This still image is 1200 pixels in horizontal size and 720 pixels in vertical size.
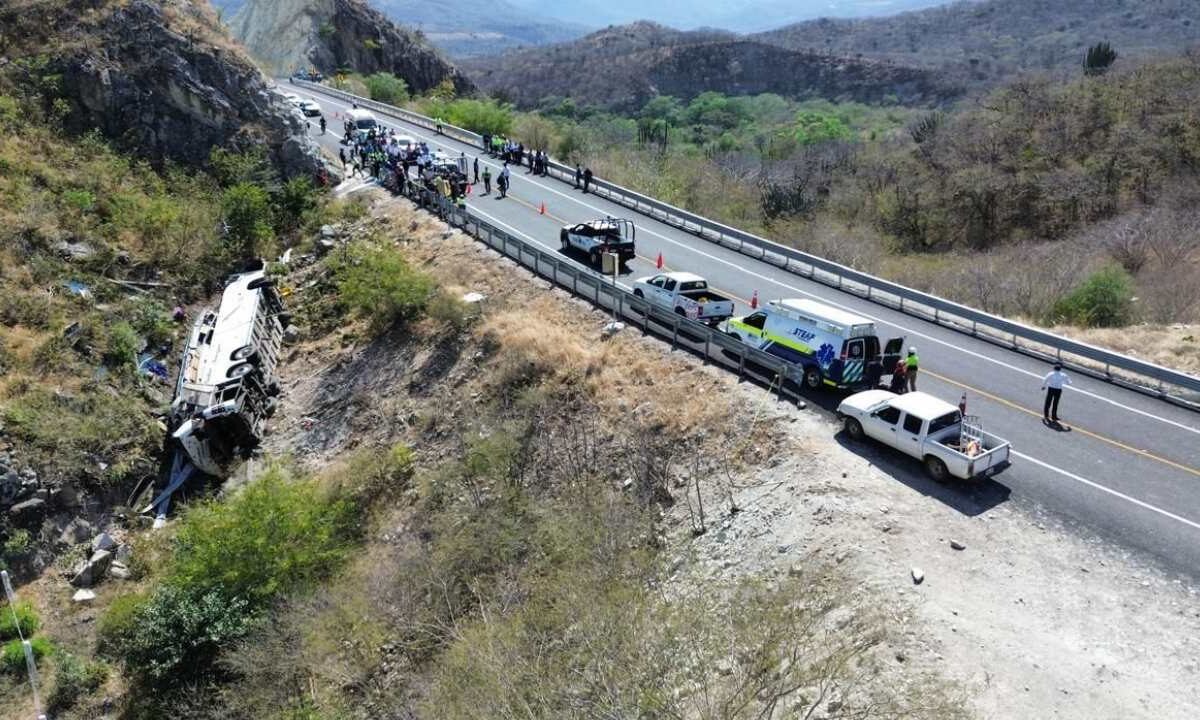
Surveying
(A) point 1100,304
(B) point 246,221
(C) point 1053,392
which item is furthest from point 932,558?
(B) point 246,221

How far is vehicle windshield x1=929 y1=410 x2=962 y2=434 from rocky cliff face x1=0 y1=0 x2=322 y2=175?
31.6 metres

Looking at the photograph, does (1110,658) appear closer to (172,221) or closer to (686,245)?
(686,245)

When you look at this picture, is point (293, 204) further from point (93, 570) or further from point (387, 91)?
point (387, 91)

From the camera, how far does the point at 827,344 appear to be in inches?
714

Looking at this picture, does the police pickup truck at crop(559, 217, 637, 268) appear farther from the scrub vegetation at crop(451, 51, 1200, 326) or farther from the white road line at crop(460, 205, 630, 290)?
the scrub vegetation at crop(451, 51, 1200, 326)

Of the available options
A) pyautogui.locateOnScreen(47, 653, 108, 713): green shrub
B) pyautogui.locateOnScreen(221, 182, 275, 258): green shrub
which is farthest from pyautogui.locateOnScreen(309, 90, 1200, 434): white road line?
pyautogui.locateOnScreen(47, 653, 108, 713): green shrub

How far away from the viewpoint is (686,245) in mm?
30953

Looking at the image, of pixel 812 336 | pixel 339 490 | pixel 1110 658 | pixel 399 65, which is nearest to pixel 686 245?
pixel 812 336

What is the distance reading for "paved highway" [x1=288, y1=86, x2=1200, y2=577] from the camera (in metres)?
13.8

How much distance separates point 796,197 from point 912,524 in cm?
3621

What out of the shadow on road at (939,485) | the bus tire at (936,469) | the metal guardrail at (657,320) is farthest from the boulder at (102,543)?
the bus tire at (936,469)

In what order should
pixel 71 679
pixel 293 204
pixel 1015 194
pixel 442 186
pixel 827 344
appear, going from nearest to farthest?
1. pixel 71 679
2. pixel 827 344
3. pixel 293 204
4. pixel 442 186
5. pixel 1015 194

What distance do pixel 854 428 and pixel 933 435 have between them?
1731 mm

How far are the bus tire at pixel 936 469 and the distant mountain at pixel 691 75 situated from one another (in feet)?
393
